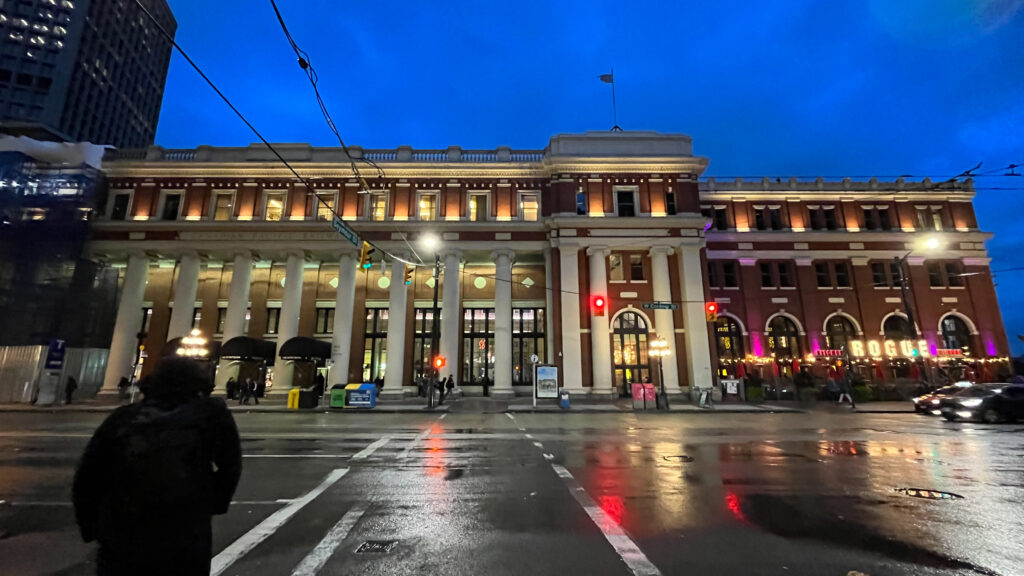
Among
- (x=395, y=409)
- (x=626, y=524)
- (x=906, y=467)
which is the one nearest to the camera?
(x=626, y=524)

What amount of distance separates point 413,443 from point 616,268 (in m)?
23.8

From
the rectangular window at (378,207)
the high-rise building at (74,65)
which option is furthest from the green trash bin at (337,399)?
the high-rise building at (74,65)

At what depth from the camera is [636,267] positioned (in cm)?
3247

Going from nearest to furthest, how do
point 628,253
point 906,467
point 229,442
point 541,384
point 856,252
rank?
1. point 229,442
2. point 906,467
3. point 541,384
4. point 628,253
5. point 856,252

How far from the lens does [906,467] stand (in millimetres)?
8898

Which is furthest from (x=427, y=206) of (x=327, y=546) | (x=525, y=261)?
(x=327, y=546)

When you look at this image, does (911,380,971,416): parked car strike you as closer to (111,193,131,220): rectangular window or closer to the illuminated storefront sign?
the illuminated storefront sign

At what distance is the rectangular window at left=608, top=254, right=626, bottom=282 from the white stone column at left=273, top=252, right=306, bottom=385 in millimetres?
22563

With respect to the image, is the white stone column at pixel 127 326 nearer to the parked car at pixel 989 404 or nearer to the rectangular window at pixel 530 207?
the rectangular window at pixel 530 207

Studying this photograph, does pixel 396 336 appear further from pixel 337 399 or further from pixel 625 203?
pixel 625 203

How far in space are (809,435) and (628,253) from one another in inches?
798

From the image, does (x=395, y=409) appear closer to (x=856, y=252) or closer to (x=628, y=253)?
(x=628, y=253)

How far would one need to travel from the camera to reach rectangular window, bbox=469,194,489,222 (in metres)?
32.9

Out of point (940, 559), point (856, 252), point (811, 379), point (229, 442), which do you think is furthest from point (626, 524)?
point (856, 252)
